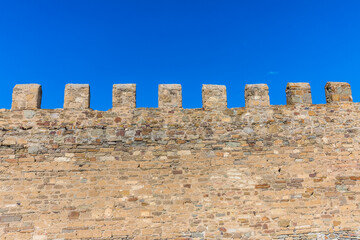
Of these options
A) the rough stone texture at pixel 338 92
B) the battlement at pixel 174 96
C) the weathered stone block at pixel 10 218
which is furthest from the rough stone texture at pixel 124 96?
the rough stone texture at pixel 338 92

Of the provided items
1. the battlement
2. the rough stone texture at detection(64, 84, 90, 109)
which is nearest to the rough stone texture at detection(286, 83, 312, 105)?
the battlement

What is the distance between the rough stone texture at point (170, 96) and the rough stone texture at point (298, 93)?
2.35 meters

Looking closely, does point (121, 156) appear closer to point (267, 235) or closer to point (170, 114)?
point (170, 114)

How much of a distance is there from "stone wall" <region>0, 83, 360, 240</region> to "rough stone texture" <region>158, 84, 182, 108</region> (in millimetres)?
21

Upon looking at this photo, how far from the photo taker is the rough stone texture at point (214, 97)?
546cm

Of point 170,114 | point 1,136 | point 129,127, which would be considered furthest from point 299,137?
point 1,136

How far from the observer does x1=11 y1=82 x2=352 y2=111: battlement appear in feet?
17.4

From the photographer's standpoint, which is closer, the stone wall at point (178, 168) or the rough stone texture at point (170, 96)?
the stone wall at point (178, 168)

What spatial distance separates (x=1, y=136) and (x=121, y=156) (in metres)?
2.30

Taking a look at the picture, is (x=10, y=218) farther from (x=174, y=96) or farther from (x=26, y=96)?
(x=174, y=96)

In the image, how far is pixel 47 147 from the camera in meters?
5.02

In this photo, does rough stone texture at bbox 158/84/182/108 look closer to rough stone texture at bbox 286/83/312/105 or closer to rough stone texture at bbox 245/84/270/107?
rough stone texture at bbox 245/84/270/107

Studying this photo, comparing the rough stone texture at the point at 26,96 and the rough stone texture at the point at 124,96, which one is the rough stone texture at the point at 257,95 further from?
the rough stone texture at the point at 26,96

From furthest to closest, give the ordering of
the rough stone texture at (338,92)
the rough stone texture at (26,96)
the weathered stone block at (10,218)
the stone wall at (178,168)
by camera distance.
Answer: the rough stone texture at (338,92), the rough stone texture at (26,96), the stone wall at (178,168), the weathered stone block at (10,218)
